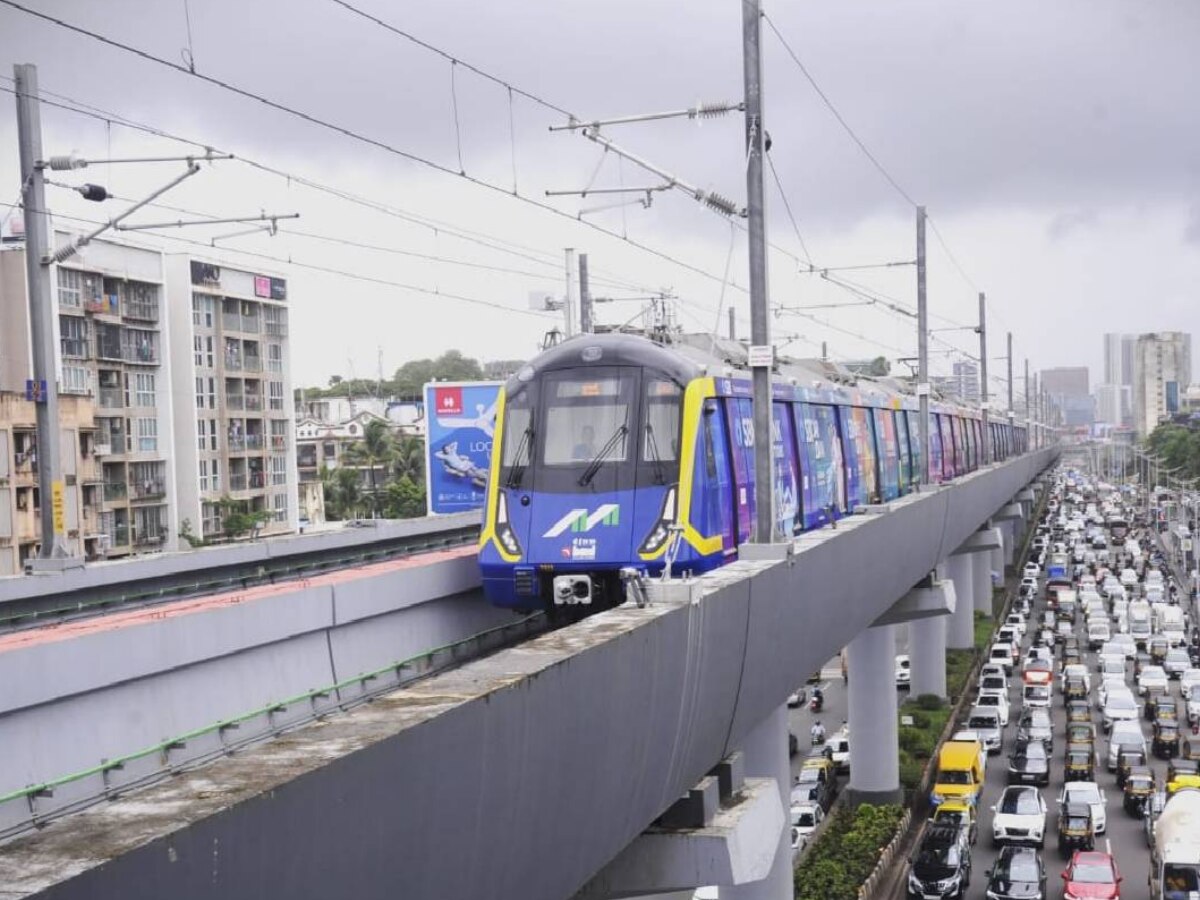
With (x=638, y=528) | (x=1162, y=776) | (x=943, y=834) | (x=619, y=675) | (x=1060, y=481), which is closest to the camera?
(x=619, y=675)

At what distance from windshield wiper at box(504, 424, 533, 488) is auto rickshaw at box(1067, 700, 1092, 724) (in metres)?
28.1

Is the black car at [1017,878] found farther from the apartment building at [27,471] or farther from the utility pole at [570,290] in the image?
the apartment building at [27,471]

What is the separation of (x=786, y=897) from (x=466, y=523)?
7.80m

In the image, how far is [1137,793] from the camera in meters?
30.1

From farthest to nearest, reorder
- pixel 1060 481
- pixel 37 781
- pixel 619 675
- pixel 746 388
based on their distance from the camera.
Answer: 1. pixel 1060 481
2. pixel 746 388
3. pixel 37 781
4. pixel 619 675

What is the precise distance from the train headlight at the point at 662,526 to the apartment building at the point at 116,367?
28.1 m

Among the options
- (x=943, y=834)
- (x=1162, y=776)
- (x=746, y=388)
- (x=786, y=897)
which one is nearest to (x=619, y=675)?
(x=746, y=388)

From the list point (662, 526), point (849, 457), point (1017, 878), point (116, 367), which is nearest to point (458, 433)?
point (849, 457)

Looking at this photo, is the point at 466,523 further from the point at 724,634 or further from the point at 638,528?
the point at 724,634

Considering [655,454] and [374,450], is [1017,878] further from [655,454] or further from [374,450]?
[374,450]

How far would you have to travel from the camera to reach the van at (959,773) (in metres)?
30.3

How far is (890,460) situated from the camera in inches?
1061

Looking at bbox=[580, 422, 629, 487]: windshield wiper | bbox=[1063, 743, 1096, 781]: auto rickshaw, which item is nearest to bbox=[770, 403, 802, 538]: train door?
bbox=[580, 422, 629, 487]: windshield wiper

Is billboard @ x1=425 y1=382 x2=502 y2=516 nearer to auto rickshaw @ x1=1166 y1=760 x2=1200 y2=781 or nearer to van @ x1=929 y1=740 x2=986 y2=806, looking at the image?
van @ x1=929 y1=740 x2=986 y2=806
